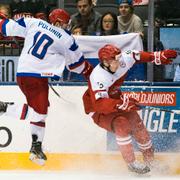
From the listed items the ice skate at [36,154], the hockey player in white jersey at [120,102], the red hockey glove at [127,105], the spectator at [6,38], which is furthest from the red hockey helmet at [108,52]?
the spectator at [6,38]

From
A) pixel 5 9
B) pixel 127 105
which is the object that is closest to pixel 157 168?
pixel 127 105

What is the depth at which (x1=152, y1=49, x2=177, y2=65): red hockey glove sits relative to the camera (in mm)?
8250

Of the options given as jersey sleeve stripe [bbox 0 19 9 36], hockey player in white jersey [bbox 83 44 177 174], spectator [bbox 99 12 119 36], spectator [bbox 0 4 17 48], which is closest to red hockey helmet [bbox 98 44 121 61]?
hockey player in white jersey [bbox 83 44 177 174]

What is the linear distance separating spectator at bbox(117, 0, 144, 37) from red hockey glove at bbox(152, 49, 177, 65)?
66cm

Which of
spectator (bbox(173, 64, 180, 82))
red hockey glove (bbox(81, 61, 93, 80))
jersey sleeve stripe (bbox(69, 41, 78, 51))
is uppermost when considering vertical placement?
jersey sleeve stripe (bbox(69, 41, 78, 51))

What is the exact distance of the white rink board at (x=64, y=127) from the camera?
8.73 m

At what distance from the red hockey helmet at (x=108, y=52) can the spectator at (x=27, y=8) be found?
3.19 feet

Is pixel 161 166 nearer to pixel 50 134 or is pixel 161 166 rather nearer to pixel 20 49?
pixel 50 134

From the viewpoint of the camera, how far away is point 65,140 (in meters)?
8.77

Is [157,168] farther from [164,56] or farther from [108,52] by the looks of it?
[108,52]

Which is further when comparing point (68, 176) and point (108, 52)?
point (68, 176)

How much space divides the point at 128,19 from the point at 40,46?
3.41ft

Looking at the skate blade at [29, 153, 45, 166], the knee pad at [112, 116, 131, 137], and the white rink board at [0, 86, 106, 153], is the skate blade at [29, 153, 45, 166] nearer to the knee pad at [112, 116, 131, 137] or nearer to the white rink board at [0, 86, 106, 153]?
the white rink board at [0, 86, 106, 153]

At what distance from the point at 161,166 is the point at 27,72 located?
4.66 feet
